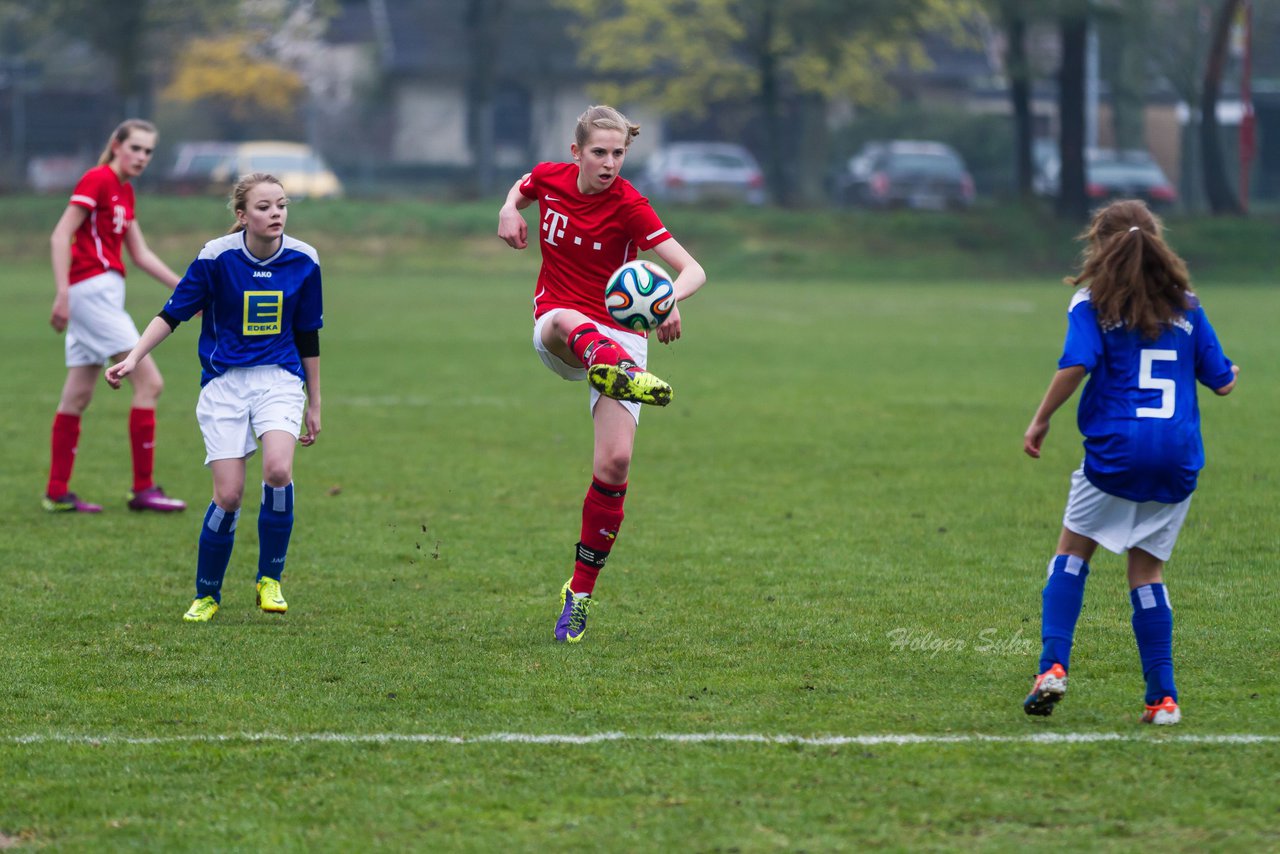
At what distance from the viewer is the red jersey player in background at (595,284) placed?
20.5 ft

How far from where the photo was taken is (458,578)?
7.57m

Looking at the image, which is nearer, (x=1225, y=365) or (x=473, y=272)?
(x=1225, y=365)

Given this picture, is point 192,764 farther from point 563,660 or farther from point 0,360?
point 0,360

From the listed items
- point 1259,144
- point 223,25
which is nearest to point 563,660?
point 223,25

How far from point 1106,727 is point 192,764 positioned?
2.69 m

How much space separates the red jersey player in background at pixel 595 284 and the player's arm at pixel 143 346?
1359 mm

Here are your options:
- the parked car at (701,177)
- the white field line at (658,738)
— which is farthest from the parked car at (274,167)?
the white field line at (658,738)

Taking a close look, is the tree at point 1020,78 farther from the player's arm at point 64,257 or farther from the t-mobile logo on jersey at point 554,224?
the t-mobile logo on jersey at point 554,224

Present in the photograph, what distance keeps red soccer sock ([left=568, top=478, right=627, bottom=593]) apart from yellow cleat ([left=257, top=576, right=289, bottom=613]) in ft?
4.01

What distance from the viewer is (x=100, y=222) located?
30.4 feet

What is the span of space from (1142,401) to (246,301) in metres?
3.43

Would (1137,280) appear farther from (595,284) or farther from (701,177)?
(701,177)

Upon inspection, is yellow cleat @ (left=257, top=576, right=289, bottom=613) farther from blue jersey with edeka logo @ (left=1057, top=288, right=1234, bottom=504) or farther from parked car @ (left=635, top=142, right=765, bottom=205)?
parked car @ (left=635, top=142, right=765, bottom=205)

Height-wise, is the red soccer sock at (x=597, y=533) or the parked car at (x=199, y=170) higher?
the parked car at (x=199, y=170)
